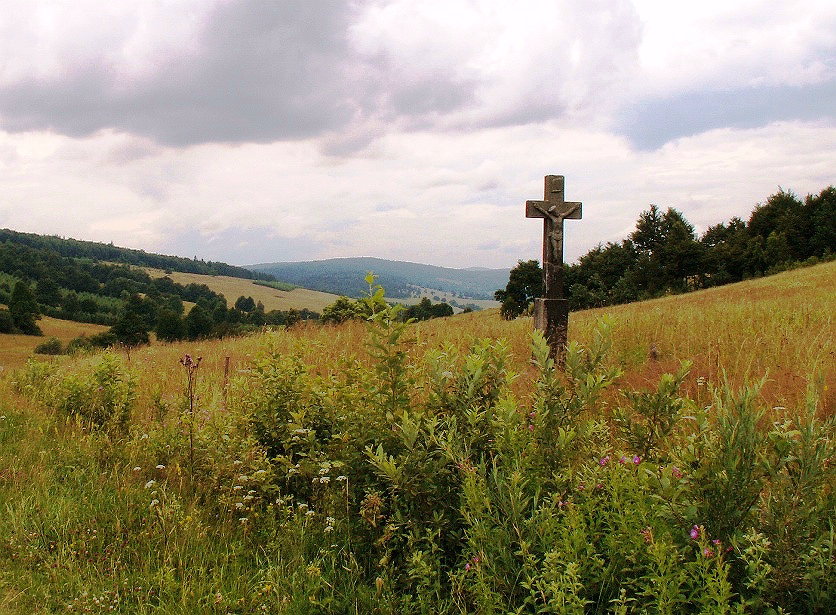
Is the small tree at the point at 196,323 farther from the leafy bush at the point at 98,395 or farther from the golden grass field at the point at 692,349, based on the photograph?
the leafy bush at the point at 98,395

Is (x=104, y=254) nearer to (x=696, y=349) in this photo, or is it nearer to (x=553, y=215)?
(x=553, y=215)

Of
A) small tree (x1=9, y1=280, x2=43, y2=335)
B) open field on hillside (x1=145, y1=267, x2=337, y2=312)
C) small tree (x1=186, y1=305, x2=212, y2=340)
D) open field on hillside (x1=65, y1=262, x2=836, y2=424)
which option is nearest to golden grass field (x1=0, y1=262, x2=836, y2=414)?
open field on hillside (x1=65, y1=262, x2=836, y2=424)

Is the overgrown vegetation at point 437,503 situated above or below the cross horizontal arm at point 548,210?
below

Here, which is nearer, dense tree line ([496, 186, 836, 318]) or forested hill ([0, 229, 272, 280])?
dense tree line ([496, 186, 836, 318])

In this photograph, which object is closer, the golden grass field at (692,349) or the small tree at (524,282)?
the golden grass field at (692,349)

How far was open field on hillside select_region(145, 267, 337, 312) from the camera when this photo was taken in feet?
482

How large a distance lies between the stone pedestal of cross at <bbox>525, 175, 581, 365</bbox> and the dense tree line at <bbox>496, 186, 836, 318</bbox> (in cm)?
3513

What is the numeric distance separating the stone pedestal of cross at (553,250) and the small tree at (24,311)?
90.7 meters

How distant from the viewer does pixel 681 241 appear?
55.2 meters

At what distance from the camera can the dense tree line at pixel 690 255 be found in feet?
163

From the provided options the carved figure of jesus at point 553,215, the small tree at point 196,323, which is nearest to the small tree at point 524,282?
the small tree at point 196,323

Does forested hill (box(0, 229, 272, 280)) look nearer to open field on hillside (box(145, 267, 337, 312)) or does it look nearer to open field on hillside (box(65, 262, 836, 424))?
open field on hillside (box(145, 267, 337, 312))

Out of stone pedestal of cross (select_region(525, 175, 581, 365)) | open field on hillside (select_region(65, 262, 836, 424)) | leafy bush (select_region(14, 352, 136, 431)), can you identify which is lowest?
leafy bush (select_region(14, 352, 136, 431))

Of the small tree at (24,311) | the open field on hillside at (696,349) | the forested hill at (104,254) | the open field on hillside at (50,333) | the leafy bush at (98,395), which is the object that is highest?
the forested hill at (104,254)
